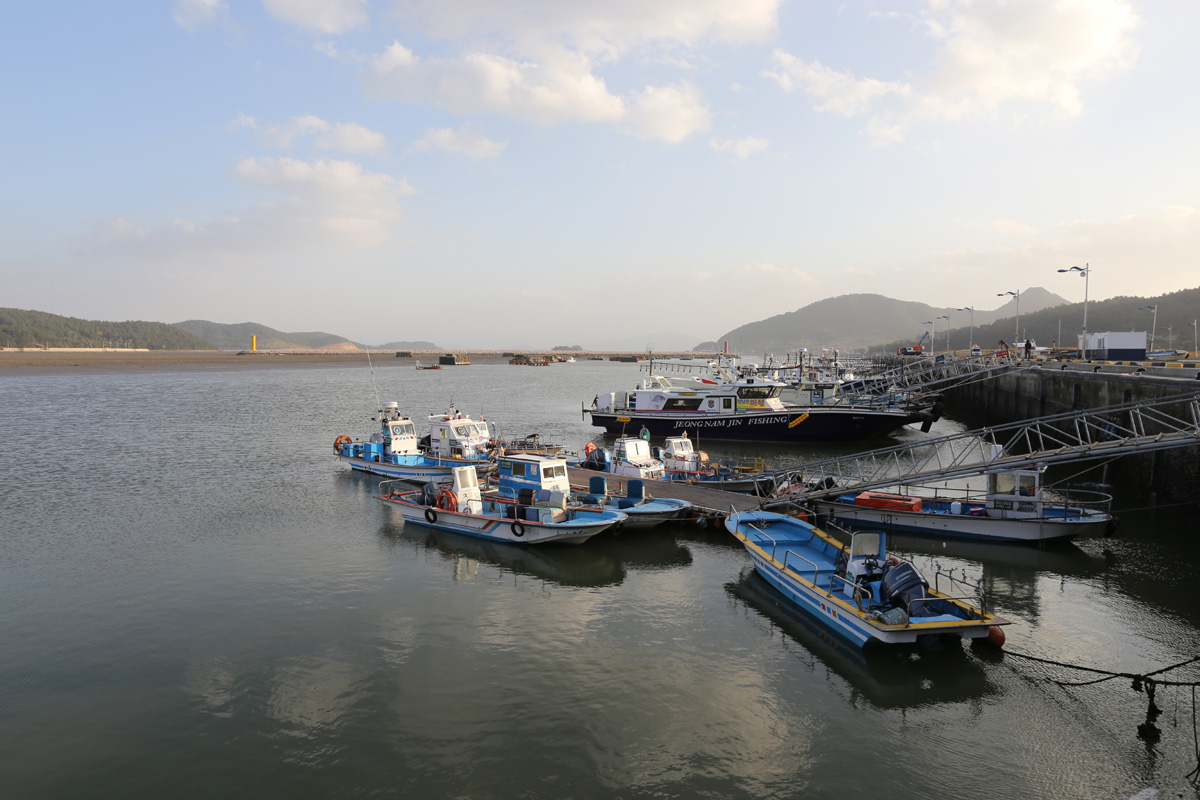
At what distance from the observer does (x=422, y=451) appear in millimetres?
42000

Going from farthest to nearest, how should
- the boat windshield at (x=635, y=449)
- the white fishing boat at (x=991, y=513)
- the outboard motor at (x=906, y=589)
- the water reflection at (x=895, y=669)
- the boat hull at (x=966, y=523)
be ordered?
the boat windshield at (x=635, y=449), the white fishing boat at (x=991, y=513), the boat hull at (x=966, y=523), the outboard motor at (x=906, y=589), the water reflection at (x=895, y=669)

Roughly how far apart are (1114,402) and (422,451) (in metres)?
41.8

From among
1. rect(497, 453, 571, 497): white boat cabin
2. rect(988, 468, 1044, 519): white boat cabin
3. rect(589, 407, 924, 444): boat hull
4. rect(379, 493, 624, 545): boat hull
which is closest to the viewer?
rect(988, 468, 1044, 519): white boat cabin

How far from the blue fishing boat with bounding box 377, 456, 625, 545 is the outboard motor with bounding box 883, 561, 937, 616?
11.2 meters

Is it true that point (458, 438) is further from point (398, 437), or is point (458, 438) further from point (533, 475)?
point (533, 475)

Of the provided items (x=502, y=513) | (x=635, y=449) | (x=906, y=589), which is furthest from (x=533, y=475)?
(x=906, y=589)

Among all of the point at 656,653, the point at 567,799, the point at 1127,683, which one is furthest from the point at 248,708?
the point at 1127,683

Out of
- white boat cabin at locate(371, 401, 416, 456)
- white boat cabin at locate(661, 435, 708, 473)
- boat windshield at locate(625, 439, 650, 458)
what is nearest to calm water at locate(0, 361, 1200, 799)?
white boat cabin at locate(661, 435, 708, 473)

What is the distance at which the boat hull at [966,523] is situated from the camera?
24.1 m

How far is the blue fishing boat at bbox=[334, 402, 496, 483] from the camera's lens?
3769 centimetres

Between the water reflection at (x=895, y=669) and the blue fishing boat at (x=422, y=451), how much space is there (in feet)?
73.3

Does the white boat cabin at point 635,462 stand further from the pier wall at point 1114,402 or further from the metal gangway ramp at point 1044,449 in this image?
the pier wall at point 1114,402

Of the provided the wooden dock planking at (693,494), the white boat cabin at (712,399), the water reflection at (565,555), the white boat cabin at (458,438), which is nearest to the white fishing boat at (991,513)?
the wooden dock planking at (693,494)

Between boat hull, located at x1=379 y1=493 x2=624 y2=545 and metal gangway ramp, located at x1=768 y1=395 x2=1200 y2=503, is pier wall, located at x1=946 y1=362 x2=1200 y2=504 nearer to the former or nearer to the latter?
metal gangway ramp, located at x1=768 y1=395 x2=1200 y2=503
